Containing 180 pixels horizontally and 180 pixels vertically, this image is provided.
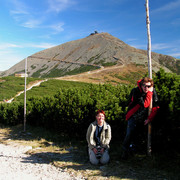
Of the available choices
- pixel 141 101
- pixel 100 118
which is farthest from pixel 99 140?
pixel 141 101

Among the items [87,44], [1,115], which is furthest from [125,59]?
[1,115]

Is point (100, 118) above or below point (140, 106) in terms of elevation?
below

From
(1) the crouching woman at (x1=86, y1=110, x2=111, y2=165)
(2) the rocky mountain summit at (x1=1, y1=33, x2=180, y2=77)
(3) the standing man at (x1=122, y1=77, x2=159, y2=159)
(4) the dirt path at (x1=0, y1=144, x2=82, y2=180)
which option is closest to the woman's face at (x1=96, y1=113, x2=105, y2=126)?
(1) the crouching woman at (x1=86, y1=110, x2=111, y2=165)

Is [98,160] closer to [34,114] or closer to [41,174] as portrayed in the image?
[41,174]

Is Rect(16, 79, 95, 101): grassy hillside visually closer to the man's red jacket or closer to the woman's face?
the woman's face

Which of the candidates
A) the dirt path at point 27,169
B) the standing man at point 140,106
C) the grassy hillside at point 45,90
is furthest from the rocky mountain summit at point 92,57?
the dirt path at point 27,169

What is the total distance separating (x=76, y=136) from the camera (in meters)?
7.48

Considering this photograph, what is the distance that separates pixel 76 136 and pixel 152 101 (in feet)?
13.3

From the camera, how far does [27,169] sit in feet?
14.8

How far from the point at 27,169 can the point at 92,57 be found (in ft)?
350

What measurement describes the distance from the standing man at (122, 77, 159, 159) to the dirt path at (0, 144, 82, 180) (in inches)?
66.8

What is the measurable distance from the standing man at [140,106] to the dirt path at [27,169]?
5.56ft

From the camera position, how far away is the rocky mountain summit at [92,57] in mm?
92438

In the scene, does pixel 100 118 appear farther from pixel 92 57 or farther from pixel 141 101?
pixel 92 57
